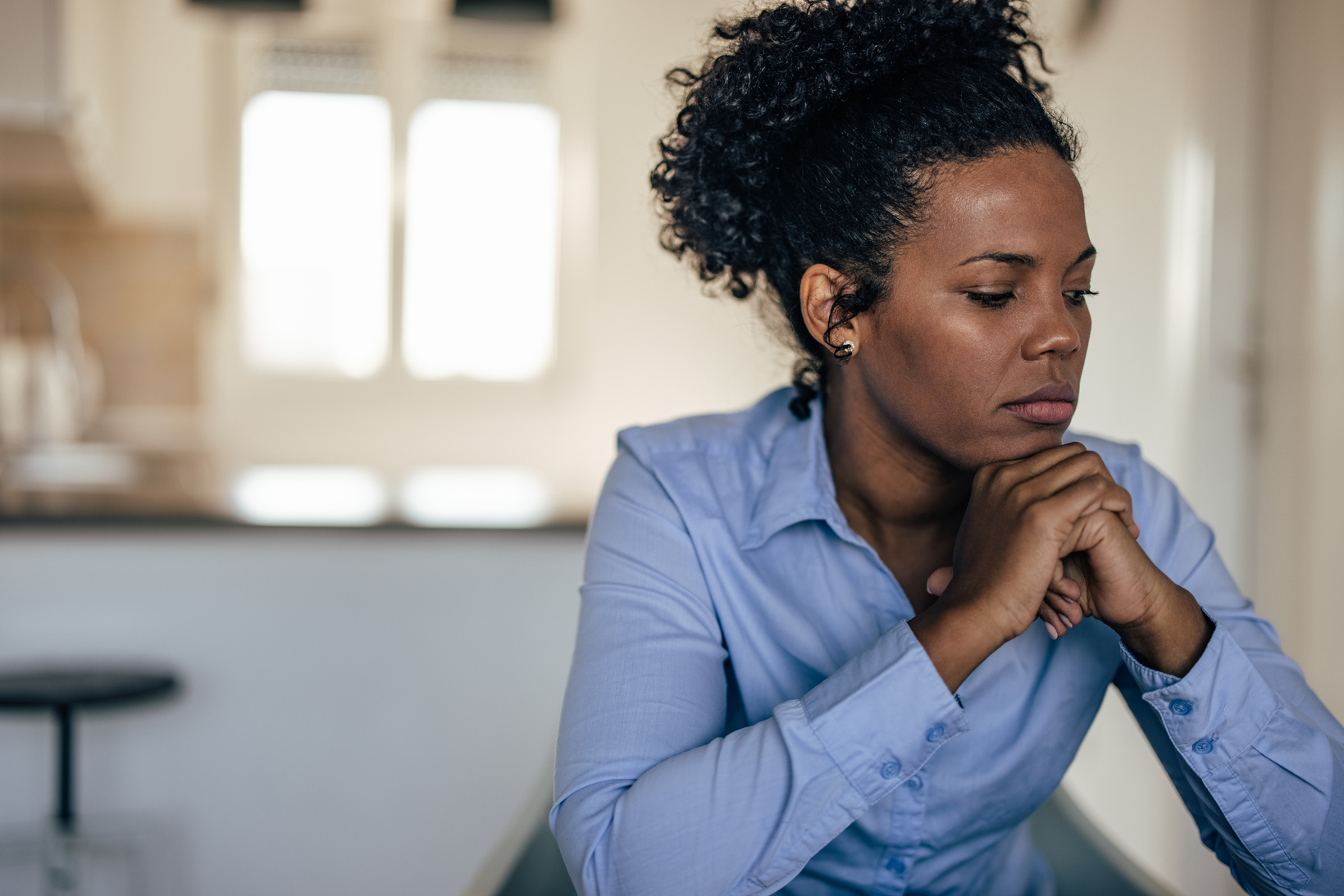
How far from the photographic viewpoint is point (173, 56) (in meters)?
4.56

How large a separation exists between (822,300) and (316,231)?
408cm

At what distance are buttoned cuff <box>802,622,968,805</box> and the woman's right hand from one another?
0.02 meters

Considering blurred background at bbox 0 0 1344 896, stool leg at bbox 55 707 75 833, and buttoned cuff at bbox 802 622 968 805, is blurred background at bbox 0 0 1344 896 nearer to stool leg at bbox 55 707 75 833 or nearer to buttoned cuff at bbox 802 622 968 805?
stool leg at bbox 55 707 75 833

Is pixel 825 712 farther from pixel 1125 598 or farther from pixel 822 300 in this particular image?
pixel 822 300

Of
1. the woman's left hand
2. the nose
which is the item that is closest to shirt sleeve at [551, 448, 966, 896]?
the woman's left hand

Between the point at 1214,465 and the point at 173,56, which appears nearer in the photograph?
the point at 1214,465

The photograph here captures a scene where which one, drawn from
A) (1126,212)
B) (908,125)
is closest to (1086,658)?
(908,125)

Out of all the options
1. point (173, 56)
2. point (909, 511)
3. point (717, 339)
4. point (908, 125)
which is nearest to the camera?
point (908, 125)

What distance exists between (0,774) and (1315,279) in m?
2.31

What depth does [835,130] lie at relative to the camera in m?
1.03

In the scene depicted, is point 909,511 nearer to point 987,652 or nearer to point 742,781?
point 987,652

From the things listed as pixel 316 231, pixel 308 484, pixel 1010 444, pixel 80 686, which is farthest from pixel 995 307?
pixel 316 231

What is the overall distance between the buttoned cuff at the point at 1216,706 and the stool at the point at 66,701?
1.52 m

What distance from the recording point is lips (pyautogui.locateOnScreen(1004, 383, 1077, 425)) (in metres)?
0.92
